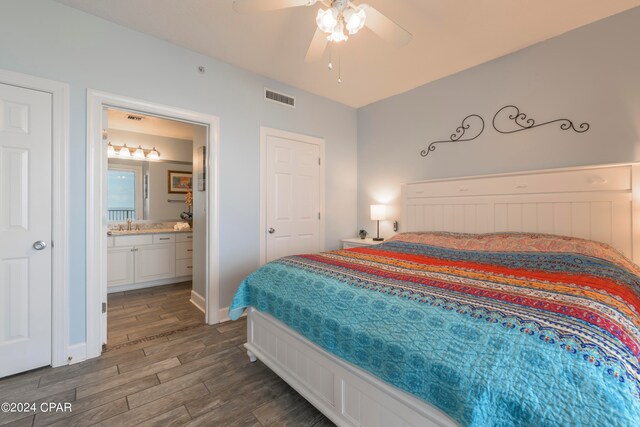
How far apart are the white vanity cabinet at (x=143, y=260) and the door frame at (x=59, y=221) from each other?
189 cm

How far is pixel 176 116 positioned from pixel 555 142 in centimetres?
357

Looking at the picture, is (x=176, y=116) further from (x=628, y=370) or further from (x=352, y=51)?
(x=628, y=370)

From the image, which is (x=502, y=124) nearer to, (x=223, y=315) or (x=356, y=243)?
(x=356, y=243)

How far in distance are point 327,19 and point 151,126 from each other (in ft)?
12.4

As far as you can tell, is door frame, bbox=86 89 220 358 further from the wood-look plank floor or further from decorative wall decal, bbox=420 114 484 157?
decorative wall decal, bbox=420 114 484 157

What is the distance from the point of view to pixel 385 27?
1894 millimetres

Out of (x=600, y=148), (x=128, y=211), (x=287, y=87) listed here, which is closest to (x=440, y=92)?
(x=600, y=148)

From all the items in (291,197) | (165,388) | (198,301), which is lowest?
(165,388)

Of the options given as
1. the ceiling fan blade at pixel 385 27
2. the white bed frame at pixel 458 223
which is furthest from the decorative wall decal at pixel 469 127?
the ceiling fan blade at pixel 385 27

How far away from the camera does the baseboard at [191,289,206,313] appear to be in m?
3.31

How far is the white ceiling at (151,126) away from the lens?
407 centimetres

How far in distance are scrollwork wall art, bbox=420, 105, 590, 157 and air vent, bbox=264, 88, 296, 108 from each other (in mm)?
1839

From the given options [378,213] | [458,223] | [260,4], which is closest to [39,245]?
[260,4]

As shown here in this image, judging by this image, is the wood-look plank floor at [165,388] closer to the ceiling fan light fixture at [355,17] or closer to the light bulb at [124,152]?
the ceiling fan light fixture at [355,17]
